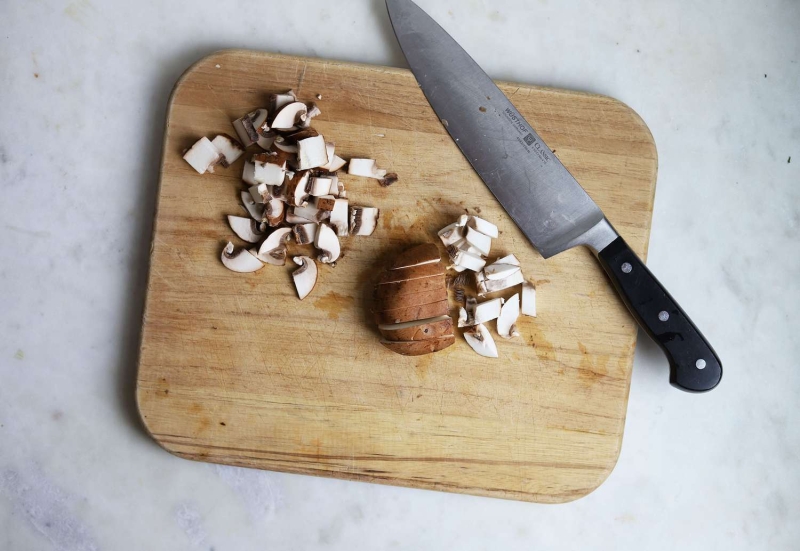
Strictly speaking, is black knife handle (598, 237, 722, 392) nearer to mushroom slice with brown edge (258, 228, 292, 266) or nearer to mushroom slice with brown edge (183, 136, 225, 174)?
mushroom slice with brown edge (258, 228, 292, 266)

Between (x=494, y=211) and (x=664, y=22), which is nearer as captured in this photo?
(x=494, y=211)

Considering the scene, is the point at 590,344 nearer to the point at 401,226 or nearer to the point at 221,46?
the point at 401,226

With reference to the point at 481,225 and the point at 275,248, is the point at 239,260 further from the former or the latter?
the point at 481,225

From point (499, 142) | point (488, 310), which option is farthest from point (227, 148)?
point (488, 310)

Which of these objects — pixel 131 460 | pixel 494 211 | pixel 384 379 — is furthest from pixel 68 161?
pixel 494 211

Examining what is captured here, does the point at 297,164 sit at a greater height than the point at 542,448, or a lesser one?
greater

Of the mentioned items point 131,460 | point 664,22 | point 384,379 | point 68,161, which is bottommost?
point 131,460
